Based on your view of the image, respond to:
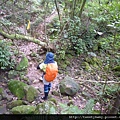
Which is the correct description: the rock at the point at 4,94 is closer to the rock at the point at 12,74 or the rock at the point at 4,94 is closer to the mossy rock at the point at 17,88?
the mossy rock at the point at 17,88

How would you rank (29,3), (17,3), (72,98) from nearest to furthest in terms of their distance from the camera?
1. (72,98)
2. (17,3)
3. (29,3)

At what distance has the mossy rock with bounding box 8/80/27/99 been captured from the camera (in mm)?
6238

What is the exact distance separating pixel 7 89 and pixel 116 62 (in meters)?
5.24

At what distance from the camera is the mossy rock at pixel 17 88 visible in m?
6.24

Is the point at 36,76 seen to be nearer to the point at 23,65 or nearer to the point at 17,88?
the point at 23,65

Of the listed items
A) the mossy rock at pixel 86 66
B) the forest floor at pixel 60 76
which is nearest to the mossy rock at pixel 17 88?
the forest floor at pixel 60 76

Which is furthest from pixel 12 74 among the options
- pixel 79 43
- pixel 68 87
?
pixel 79 43

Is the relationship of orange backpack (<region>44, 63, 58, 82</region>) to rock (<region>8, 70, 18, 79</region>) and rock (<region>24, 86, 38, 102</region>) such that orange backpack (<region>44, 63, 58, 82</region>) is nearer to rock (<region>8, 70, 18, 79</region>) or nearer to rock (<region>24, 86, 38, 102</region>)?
rock (<region>24, 86, 38, 102</region>)

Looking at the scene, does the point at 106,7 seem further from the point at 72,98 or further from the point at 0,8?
the point at 0,8

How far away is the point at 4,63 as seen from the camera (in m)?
7.25

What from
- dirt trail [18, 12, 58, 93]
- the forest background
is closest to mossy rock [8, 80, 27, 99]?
the forest background

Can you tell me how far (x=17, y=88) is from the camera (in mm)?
6414

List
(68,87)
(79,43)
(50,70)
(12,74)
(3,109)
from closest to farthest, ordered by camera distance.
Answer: (50,70)
(3,109)
(68,87)
(12,74)
(79,43)

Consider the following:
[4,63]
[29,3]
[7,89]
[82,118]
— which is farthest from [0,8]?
[82,118]
